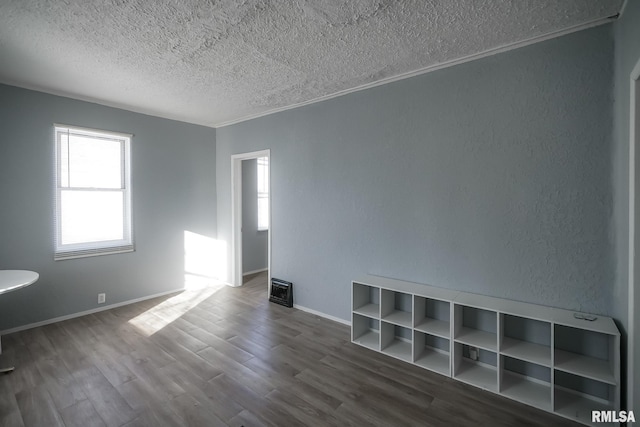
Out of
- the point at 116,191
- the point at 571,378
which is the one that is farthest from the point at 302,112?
the point at 571,378

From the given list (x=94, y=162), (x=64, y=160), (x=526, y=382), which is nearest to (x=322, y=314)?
(x=526, y=382)

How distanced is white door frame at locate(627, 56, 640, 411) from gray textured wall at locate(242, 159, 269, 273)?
507cm

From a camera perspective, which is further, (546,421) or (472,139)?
(472,139)

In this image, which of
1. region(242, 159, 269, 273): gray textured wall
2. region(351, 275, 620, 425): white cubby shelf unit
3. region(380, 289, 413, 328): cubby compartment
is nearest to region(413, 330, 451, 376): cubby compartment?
region(351, 275, 620, 425): white cubby shelf unit

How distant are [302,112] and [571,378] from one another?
368cm

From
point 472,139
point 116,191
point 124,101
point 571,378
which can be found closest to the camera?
point 571,378

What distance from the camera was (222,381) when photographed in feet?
7.97

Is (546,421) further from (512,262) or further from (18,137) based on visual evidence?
(18,137)

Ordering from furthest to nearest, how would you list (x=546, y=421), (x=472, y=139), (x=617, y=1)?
(x=472, y=139)
(x=546, y=421)
(x=617, y=1)

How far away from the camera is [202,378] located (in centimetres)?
246

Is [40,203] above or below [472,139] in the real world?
below

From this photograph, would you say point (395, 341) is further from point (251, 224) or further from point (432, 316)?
point (251, 224)

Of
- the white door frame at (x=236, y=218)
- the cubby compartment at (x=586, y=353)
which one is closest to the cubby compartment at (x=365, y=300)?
the cubby compartment at (x=586, y=353)

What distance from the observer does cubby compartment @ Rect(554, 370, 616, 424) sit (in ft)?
6.66
